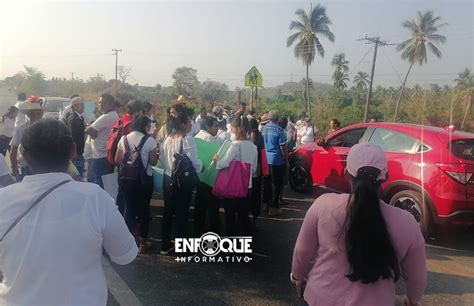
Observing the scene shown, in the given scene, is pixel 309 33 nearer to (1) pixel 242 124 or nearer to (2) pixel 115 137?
(1) pixel 242 124

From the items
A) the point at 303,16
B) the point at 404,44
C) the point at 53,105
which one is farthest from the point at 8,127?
the point at 404,44

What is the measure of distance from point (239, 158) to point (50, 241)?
3.14 m

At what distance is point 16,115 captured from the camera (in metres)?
7.52

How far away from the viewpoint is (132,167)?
4.27m

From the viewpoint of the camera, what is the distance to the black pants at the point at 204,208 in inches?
192

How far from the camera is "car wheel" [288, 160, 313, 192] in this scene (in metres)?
7.27

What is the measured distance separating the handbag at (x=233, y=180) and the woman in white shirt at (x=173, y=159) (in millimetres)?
337

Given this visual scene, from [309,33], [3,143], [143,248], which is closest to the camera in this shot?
[309,33]

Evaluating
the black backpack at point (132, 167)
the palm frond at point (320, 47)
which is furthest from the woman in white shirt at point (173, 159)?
the palm frond at point (320, 47)

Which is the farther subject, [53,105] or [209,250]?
[53,105]

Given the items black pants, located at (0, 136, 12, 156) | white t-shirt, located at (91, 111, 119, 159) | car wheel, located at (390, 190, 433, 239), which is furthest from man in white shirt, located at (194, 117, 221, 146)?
black pants, located at (0, 136, 12, 156)

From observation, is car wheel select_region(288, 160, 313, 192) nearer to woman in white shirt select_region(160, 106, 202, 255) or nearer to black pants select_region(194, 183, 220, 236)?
black pants select_region(194, 183, 220, 236)

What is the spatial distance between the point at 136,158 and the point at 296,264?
2.62m

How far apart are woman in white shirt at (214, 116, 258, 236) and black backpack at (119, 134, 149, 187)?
2.74 ft
